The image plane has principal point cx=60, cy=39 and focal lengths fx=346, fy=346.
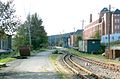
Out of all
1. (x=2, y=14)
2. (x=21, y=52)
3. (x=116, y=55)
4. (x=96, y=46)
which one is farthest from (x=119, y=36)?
(x=2, y=14)

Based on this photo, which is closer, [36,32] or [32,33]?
[32,33]

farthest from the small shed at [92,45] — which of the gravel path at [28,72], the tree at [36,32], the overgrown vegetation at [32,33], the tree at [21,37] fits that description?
the gravel path at [28,72]

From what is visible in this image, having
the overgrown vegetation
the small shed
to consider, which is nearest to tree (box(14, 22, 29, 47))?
the overgrown vegetation

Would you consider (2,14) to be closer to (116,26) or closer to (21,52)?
(21,52)

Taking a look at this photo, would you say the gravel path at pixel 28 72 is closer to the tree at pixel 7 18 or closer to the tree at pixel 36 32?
the tree at pixel 7 18

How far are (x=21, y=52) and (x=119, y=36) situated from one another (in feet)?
58.2

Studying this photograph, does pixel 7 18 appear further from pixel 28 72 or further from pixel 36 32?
pixel 36 32

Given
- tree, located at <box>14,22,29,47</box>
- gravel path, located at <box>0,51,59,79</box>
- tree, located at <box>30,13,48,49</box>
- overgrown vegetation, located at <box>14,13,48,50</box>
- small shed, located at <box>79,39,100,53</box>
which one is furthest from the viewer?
tree, located at <box>30,13,48,49</box>

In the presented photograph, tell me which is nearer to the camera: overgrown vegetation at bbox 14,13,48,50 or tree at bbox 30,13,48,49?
overgrown vegetation at bbox 14,13,48,50

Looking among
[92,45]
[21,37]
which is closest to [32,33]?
[21,37]

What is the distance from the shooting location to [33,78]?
63.3 ft

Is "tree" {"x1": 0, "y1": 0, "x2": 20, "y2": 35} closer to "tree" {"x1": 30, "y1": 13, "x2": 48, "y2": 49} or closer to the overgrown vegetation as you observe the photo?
the overgrown vegetation

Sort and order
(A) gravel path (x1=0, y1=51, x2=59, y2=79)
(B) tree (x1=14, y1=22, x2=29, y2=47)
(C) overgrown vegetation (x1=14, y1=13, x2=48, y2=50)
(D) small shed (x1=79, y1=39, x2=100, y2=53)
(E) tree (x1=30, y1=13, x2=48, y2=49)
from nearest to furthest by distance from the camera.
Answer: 1. (A) gravel path (x1=0, y1=51, x2=59, y2=79)
2. (D) small shed (x1=79, y1=39, x2=100, y2=53)
3. (B) tree (x1=14, y1=22, x2=29, y2=47)
4. (C) overgrown vegetation (x1=14, y1=13, x2=48, y2=50)
5. (E) tree (x1=30, y1=13, x2=48, y2=49)

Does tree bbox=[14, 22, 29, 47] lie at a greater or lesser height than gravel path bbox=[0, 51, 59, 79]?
greater
